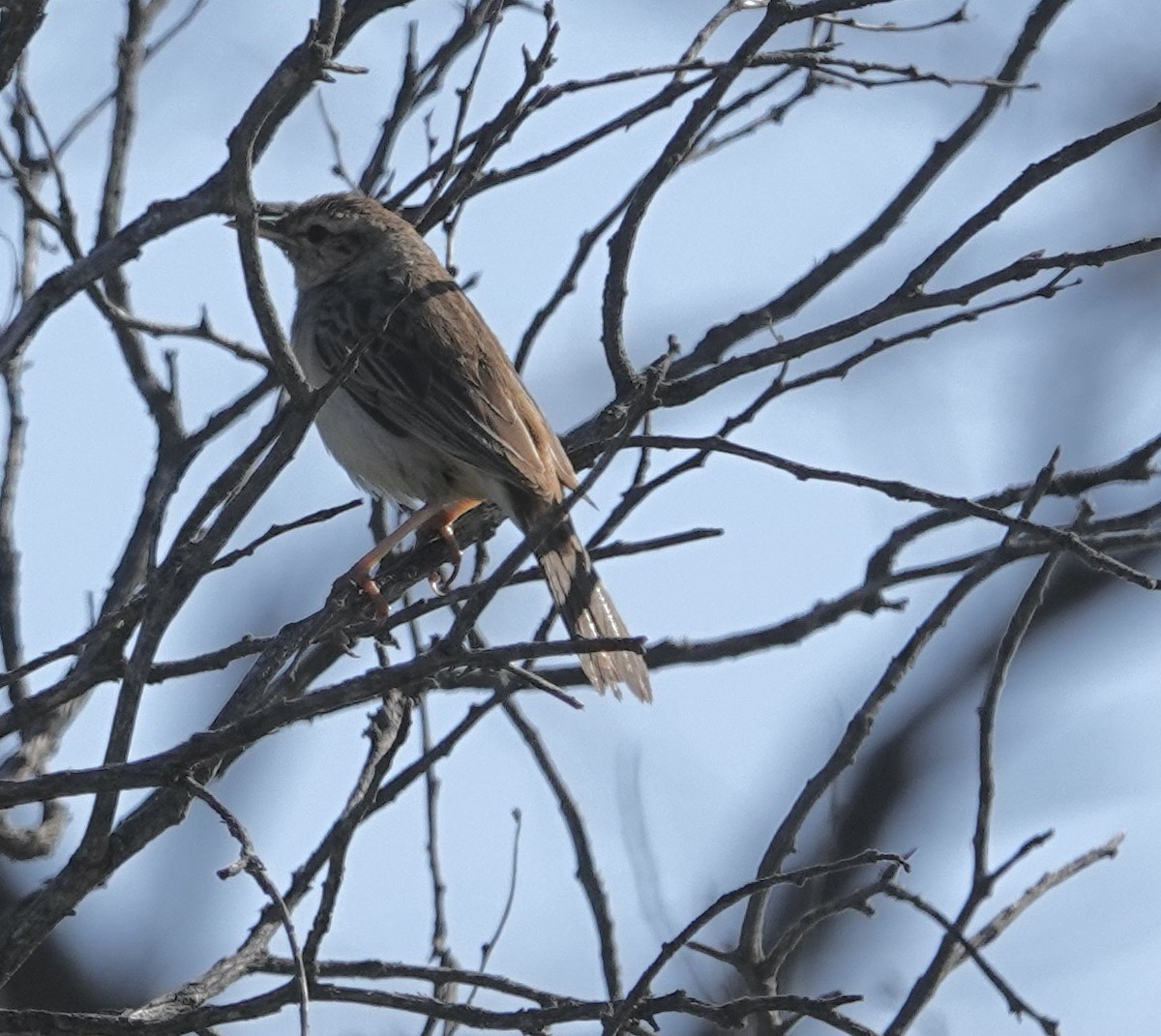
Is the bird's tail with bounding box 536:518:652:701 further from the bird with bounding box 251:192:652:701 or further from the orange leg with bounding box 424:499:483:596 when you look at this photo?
the orange leg with bounding box 424:499:483:596

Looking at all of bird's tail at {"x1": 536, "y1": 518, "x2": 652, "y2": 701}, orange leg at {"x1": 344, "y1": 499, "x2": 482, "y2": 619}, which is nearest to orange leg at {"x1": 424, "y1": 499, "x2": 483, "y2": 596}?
orange leg at {"x1": 344, "y1": 499, "x2": 482, "y2": 619}

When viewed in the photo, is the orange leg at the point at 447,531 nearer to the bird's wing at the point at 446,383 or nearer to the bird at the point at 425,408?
the bird at the point at 425,408

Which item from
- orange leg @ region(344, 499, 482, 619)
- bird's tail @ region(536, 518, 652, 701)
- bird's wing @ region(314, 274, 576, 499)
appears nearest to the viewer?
bird's tail @ region(536, 518, 652, 701)

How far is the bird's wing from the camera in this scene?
5957 mm

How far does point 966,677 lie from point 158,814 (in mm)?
4230

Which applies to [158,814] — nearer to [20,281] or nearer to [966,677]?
[20,281]

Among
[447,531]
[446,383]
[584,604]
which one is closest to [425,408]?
[446,383]

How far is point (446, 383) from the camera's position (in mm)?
6363

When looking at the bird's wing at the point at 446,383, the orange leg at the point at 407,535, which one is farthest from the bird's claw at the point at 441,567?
the bird's wing at the point at 446,383

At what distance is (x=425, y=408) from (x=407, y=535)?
1.81 ft

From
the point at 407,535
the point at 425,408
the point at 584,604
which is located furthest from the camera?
the point at 425,408

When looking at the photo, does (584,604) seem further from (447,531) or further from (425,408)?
(425,408)

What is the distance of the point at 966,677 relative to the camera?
23.7 ft

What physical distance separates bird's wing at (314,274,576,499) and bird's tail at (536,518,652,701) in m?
0.37
